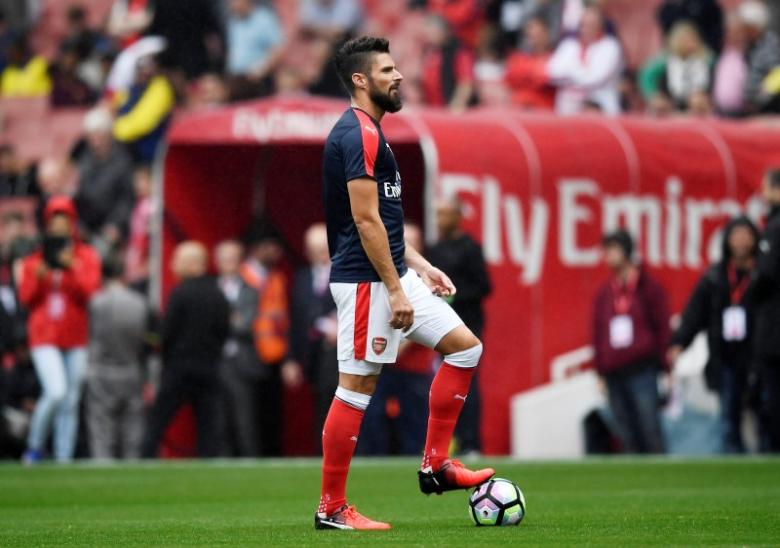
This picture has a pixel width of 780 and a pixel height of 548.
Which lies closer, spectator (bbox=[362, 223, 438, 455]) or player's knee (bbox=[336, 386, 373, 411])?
player's knee (bbox=[336, 386, 373, 411])

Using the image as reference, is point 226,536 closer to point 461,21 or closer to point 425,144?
point 425,144

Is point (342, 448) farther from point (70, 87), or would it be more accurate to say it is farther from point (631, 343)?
point (70, 87)

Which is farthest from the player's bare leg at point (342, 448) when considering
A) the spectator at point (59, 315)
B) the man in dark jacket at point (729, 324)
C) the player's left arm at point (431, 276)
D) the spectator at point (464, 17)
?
the spectator at point (464, 17)

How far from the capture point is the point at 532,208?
17.2 metres

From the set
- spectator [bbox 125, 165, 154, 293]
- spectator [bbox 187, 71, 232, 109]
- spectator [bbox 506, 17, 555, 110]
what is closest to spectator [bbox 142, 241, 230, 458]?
spectator [bbox 125, 165, 154, 293]

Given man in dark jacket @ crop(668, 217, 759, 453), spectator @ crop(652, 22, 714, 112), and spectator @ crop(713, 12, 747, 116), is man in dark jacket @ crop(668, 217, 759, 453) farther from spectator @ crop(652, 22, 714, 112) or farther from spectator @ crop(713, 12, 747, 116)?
spectator @ crop(652, 22, 714, 112)

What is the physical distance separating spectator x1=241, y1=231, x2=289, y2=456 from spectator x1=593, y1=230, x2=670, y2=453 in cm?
322

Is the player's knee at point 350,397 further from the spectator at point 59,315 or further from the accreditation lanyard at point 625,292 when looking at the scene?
the spectator at point 59,315

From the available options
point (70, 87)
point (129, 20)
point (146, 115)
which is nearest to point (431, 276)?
point (146, 115)

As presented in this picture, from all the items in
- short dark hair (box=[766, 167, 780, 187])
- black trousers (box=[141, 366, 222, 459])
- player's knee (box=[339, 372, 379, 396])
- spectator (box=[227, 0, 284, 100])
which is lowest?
black trousers (box=[141, 366, 222, 459])

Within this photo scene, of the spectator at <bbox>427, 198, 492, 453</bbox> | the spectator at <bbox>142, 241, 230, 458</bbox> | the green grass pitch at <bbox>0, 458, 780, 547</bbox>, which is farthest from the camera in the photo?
the spectator at <bbox>142, 241, 230, 458</bbox>

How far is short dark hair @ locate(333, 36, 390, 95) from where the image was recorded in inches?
342

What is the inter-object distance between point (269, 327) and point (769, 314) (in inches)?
217

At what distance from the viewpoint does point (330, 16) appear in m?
23.6
